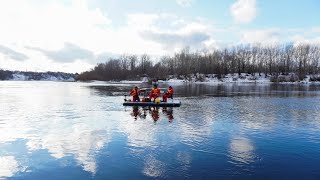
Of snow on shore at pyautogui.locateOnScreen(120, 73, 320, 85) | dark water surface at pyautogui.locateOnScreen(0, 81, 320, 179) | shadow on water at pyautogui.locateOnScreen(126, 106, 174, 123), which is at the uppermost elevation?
snow on shore at pyautogui.locateOnScreen(120, 73, 320, 85)

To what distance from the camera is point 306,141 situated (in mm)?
14836

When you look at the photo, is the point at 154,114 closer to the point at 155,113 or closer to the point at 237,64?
the point at 155,113

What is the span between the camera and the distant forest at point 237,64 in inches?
4742

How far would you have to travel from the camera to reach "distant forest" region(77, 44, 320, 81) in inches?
4742

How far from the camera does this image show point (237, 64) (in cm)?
12812

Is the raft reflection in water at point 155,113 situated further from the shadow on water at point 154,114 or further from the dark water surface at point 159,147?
the dark water surface at point 159,147

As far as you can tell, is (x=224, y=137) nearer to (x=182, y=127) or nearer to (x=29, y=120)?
(x=182, y=127)

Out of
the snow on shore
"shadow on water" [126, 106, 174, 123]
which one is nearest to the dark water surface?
"shadow on water" [126, 106, 174, 123]

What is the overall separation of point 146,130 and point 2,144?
6.92 metres

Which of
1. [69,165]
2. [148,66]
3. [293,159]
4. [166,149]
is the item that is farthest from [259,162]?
[148,66]

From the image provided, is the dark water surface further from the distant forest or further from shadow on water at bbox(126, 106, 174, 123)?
the distant forest

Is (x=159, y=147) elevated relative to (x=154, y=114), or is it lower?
lower

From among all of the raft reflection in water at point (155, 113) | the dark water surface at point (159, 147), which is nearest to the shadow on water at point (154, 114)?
the raft reflection in water at point (155, 113)

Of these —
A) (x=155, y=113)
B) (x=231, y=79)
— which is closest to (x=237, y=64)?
(x=231, y=79)
